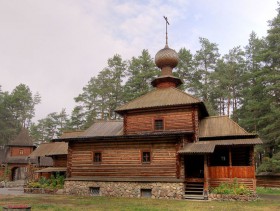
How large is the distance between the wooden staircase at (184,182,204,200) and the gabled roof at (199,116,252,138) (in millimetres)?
3592

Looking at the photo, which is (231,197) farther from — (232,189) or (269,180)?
(269,180)

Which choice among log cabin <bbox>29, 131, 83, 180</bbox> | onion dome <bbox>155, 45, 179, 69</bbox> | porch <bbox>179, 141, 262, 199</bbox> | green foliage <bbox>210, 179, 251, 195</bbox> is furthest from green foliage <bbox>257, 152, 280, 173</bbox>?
log cabin <bbox>29, 131, 83, 180</bbox>

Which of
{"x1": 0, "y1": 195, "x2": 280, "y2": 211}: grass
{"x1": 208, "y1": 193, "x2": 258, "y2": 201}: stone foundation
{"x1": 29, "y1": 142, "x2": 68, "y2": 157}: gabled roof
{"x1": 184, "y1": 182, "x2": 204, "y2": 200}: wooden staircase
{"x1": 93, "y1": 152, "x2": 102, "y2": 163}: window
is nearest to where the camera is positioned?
{"x1": 0, "y1": 195, "x2": 280, "y2": 211}: grass

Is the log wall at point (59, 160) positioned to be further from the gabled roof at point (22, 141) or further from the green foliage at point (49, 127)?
the green foliage at point (49, 127)

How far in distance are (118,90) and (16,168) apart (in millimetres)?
20933

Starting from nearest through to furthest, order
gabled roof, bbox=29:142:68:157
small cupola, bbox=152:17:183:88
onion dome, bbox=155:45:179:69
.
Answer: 1. small cupola, bbox=152:17:183:88
2. onion dome, bbox=155:45:179:69
3. gabled roof, bbox=29:142:68:157

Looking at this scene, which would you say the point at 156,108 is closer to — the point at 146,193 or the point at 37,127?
the point at 146,193

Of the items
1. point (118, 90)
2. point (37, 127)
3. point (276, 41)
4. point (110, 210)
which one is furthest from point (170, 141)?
point (37, 127)

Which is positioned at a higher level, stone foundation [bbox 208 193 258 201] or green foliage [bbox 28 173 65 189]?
green foliage [bbox 28 173 65 189]

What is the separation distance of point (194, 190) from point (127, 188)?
473 centimetres

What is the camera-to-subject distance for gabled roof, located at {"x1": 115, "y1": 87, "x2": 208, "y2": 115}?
22734mm

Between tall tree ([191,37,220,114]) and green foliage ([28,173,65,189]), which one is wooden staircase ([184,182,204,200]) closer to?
green foliage ([28,173,65,189])

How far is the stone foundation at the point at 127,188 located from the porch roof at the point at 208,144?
2.37 m

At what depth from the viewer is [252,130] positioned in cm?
3791
